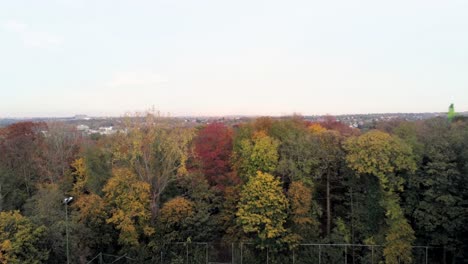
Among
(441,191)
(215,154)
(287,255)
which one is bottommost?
(287,255)

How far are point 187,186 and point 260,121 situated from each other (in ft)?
19.4

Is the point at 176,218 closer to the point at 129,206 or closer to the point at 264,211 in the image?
the point at 129,206

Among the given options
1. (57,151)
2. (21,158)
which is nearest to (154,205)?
(57,151)

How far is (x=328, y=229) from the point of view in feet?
69.3

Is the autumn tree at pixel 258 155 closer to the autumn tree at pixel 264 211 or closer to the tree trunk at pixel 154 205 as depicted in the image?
the autumn tree at pixel 264 211

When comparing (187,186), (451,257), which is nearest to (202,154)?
(187,186)

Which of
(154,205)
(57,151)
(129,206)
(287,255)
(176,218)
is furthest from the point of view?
(57,151)

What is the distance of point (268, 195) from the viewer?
61.6ft

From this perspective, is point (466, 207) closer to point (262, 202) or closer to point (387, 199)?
point (387, 199)

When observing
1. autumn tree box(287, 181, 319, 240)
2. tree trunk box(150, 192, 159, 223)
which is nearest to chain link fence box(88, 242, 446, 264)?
autumn tree box(287, 181, 319, 240)

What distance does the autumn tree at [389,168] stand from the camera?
18.3 m

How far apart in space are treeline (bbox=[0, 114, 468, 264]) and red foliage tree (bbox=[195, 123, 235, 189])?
87 millimetres

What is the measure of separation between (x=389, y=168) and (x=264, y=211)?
6665 millimetres

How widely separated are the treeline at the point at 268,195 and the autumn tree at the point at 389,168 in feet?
0.18
